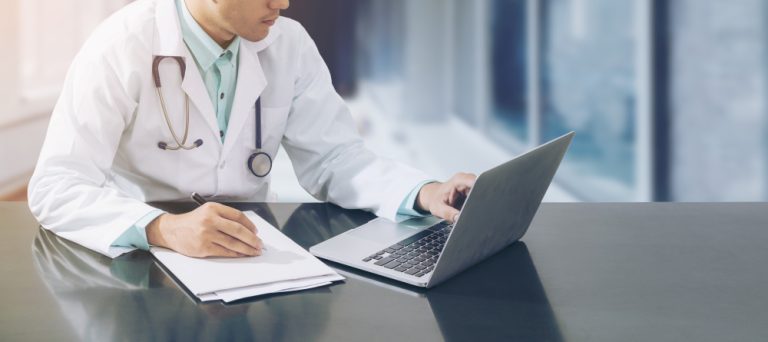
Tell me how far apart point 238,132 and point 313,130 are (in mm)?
156

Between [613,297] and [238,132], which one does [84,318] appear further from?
[238,132]

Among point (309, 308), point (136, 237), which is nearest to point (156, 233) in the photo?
point (136, 237)

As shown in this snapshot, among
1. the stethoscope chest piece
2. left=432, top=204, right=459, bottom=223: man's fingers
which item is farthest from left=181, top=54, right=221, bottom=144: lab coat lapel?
left=432, top=204, right=459, bottom=223: man's fingers

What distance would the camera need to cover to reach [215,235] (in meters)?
0.94

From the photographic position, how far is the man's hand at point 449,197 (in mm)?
1122

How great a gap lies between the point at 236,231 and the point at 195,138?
435 mm

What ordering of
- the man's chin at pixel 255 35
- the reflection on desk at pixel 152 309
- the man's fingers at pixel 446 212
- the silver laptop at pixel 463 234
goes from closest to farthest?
the reflection on desk at pixel 152 309 → the silver laptop at pixel 463 234 → the man's fingers at pixel 446 212 → the man's chin at pixel 255 35

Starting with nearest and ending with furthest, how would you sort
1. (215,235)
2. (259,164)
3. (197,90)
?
(215,235) < (197,90) < (259,164)

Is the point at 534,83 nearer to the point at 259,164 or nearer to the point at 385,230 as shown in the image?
the point at 259,164

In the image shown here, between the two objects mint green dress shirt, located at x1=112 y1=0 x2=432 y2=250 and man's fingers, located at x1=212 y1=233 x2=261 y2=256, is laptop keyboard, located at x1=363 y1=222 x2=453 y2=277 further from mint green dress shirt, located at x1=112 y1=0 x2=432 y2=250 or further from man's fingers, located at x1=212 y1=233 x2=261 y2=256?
mint green dress shirt, located at x1=112 y1=0 x2=432 y2=250

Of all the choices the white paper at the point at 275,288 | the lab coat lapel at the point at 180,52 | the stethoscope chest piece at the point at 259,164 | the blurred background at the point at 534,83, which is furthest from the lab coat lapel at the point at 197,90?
the blurred background at the point at 534,83

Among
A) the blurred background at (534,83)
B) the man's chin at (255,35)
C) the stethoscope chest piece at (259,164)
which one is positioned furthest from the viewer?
the blurred background at (534,83)

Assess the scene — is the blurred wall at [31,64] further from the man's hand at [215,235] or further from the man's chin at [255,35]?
the man's hand at [215,235]

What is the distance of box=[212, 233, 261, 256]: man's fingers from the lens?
94 centimetres
